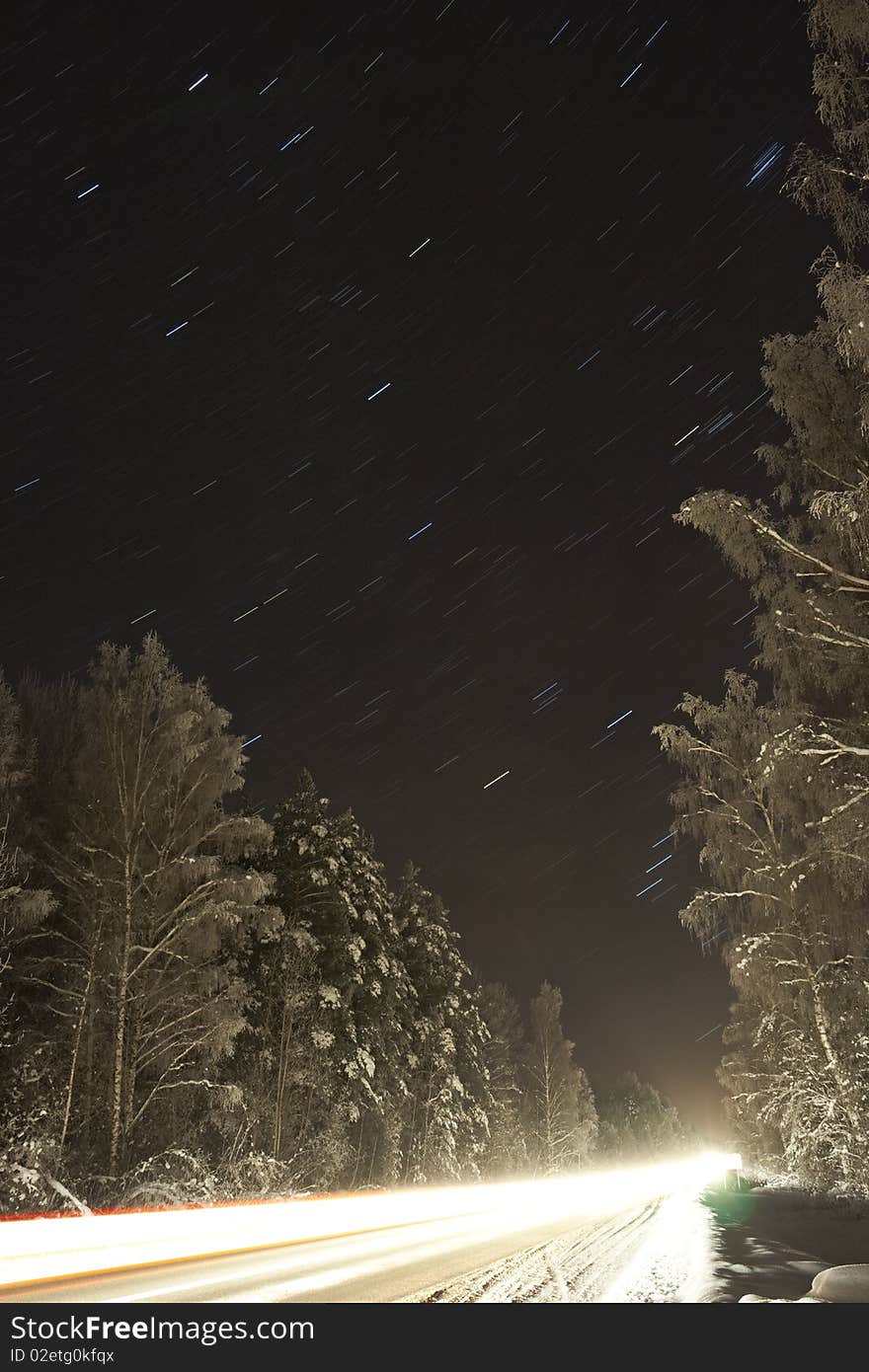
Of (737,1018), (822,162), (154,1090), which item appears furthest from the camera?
(737,1018)

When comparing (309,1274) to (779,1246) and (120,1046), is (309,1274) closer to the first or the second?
(779,1246)

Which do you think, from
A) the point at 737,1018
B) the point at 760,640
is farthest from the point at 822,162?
the point at 737,1018

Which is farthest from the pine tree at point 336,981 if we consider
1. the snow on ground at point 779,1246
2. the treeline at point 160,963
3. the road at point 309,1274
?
the road at point 309,1274

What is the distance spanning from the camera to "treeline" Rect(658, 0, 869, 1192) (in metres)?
10.8

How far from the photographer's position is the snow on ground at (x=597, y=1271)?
714 cm

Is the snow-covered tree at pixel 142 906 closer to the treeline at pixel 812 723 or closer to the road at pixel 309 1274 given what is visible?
the road at pixel 309 1274

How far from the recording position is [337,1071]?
27.0 meters

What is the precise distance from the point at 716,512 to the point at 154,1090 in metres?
13.8

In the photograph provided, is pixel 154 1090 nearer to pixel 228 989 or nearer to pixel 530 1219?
pixel 228 989

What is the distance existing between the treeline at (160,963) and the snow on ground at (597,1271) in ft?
24.2

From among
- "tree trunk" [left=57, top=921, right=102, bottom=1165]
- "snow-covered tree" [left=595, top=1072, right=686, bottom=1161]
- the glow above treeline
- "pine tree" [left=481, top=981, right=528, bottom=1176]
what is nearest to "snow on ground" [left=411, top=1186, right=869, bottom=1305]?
the glow above treeline

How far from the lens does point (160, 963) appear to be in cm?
1841

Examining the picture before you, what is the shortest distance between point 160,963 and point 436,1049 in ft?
76.2

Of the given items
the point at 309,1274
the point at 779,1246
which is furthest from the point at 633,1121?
the point at 309,1274
